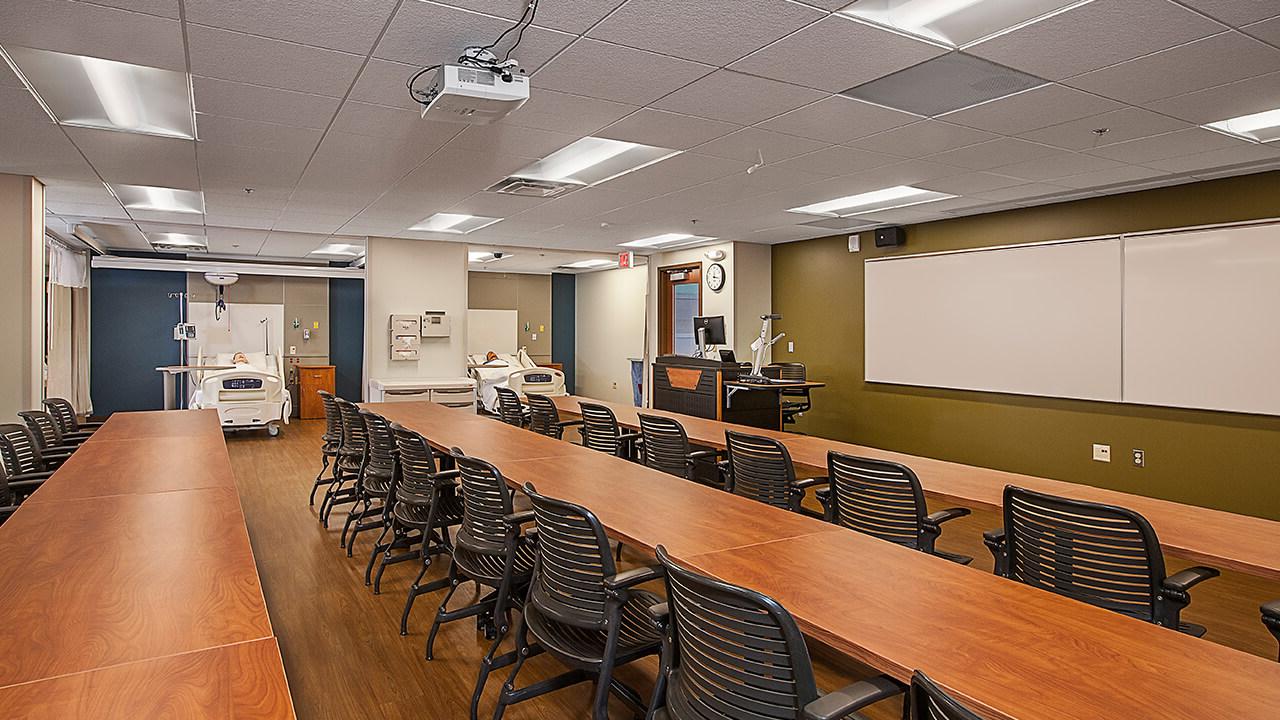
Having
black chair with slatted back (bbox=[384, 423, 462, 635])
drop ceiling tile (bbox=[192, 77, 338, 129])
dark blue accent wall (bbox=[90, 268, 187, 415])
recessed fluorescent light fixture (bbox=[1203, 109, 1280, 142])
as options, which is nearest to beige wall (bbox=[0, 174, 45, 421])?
drop ceiling tile (bbox=[192, 77, 338, 129])

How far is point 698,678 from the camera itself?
1815 millimetres

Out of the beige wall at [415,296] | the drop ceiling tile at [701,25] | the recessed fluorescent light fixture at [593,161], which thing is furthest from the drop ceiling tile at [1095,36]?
the beige wall at [415,296]

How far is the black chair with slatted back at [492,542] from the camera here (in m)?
2.81

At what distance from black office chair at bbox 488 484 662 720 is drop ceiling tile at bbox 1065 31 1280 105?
3.10 metres

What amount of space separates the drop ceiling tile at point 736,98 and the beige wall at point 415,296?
22.4 ft

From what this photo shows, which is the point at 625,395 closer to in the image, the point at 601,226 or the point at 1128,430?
the point at 601,226

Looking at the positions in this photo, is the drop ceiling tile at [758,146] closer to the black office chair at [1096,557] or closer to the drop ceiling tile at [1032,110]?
the drop ceiling tile at [1032,110]

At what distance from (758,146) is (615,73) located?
1.59 m

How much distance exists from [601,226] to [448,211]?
178cm

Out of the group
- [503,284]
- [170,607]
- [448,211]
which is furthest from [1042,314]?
[503,284]

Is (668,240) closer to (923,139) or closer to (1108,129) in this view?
(923,139)

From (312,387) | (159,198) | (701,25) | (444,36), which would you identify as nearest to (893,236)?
(701,25)

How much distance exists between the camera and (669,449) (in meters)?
4.82

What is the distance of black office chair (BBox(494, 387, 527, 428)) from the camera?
22.7ft
